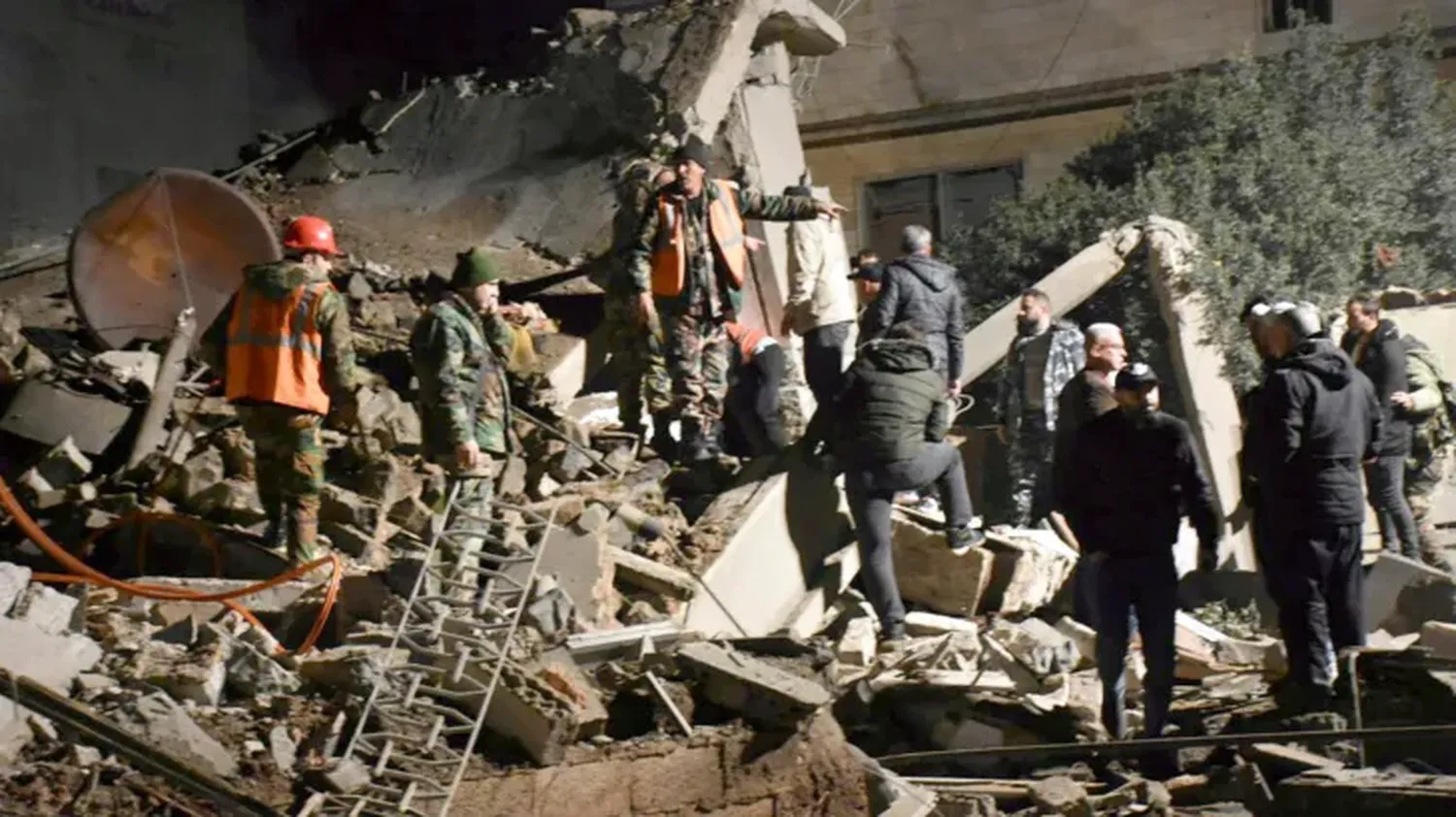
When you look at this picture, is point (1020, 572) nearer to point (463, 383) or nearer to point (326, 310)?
point (463, 383)

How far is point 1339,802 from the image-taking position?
6.61m

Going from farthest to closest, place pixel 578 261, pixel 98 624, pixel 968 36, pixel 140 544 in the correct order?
pixel 968 36
pixel 578 261
pixel 140 544
pixel 98 624

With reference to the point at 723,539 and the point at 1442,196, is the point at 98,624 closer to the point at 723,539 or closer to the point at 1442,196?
the point at 723,539

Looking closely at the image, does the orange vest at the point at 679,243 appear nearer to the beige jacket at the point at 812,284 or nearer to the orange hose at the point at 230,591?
the beige jacket at the point at 812,284

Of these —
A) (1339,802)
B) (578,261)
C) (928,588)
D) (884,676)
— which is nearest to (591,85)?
(578,261)

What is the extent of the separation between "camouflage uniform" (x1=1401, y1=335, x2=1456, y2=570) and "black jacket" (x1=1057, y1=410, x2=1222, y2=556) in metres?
3.31

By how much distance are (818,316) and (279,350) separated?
309cm

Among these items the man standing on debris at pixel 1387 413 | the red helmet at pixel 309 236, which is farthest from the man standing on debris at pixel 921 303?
the red helmet at pixel 309 236

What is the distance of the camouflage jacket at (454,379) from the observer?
823cm

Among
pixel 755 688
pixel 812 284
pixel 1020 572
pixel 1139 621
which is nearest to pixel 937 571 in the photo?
pixel 1020 572

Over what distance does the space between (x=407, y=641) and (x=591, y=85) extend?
8099 mm

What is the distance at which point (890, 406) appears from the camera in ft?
29.4

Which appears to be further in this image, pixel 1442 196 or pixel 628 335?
pixel 1442 196

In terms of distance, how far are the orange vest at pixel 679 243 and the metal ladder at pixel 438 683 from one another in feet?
7.85
